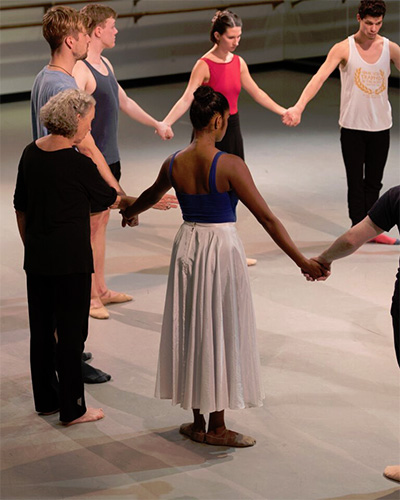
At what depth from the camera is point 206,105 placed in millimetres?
3479

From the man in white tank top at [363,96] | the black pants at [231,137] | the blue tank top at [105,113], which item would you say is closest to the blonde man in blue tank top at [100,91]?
the blue tank top at [105,113]

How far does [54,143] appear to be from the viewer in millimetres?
3652

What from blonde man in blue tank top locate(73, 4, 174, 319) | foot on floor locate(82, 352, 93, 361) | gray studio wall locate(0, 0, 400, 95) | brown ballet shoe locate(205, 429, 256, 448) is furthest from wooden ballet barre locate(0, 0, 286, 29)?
brown ballet shoe locate(205, 429, 256, 448)

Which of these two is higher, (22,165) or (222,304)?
(22,165)

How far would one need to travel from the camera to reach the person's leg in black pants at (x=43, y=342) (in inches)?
150

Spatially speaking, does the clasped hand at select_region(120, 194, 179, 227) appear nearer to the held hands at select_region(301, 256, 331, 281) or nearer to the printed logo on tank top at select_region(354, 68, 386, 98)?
the held hands at select_region(301, 256, 331, 281)

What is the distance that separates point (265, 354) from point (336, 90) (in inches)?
357

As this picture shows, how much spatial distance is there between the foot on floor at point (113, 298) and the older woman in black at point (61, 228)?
4.71 ft

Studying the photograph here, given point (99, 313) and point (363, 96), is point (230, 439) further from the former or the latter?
point (363, 96)

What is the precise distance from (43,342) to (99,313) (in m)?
1.25

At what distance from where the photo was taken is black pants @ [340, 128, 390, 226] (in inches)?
244

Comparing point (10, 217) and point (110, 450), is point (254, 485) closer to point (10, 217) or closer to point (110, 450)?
point (110, 450)

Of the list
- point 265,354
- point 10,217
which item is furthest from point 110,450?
point 10,217

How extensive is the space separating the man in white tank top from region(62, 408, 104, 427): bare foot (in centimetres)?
299
